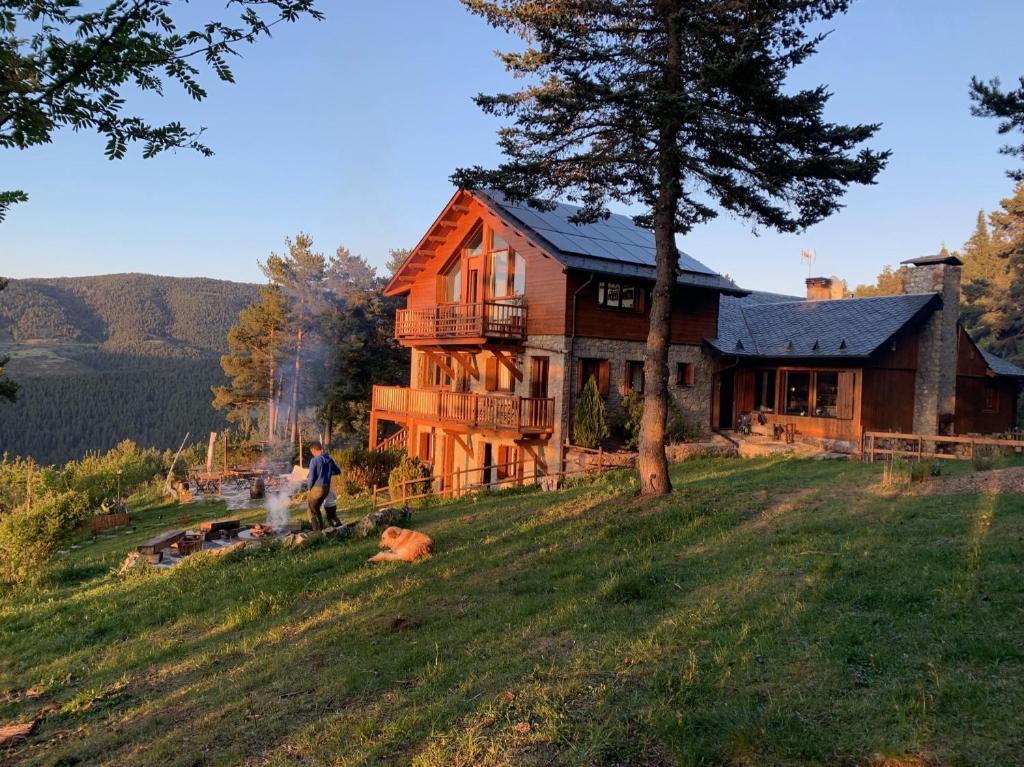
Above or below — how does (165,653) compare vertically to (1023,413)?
below

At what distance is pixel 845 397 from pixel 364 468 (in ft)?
53.8

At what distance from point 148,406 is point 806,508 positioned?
86.8 metres

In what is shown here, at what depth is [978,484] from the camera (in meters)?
11.8

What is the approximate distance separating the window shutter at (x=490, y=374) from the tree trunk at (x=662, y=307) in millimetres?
11337

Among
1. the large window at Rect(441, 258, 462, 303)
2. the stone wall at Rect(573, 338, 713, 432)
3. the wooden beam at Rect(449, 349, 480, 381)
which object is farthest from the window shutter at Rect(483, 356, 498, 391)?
the stone wall at Rect(573, 338, 713, 432)

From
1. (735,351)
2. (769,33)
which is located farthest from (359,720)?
(735,351)

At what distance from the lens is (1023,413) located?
32031 mm

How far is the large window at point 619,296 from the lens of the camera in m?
21.5

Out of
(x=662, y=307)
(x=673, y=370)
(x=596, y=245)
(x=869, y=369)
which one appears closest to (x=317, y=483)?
(x=662, y=307)

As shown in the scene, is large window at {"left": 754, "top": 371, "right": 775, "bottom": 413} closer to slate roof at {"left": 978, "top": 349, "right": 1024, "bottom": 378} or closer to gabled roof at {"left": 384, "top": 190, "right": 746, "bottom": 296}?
gabled roof at {"left": 384, "top": 190, "right": 746, "bottom": 296}

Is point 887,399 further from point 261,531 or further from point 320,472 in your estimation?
point 261,531

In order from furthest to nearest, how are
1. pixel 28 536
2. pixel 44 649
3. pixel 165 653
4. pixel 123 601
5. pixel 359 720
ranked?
pixel 28 536 < pixel 123 601 < pixel 44 649 < pixel 165 653 < pixel 359 720

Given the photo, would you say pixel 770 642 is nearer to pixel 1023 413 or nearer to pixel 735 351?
pixel 735 351

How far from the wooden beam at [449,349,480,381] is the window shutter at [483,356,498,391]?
325 mm
